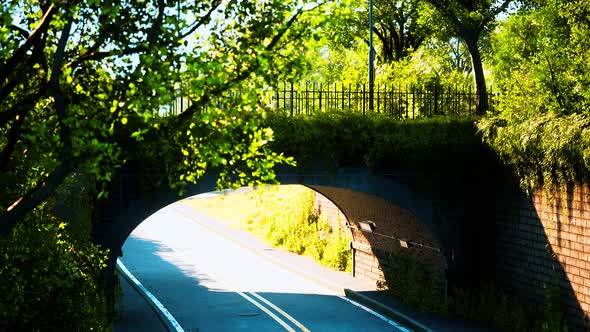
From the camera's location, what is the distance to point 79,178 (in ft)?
51.0

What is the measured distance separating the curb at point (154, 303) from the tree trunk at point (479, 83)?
28.7ft

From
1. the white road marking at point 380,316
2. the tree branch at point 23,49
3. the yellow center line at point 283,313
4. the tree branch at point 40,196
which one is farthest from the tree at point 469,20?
the tree branch at point 40,196

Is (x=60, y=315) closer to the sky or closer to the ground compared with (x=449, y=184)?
closer to the ground

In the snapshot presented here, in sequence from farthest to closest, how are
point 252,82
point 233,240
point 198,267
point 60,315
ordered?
point 233,240 → point 198,267 → point 60,315 → point 252,82

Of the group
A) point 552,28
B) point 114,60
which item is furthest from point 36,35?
point 552,28

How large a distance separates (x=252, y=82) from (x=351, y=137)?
970 centimetres

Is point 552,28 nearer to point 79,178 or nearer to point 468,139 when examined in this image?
point 468,139

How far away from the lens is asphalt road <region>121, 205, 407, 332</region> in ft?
Answer: 64.6

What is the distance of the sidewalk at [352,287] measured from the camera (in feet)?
61.9

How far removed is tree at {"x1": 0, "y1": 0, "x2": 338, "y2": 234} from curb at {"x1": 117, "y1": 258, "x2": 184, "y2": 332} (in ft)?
29.3

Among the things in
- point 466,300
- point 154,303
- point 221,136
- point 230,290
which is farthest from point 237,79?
point 230,290

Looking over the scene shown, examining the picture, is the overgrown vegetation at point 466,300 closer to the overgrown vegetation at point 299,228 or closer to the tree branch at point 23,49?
the overgrown vegetation at point 299,228

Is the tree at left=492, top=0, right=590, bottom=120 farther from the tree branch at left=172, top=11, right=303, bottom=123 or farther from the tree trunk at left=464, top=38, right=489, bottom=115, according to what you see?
the tree branch at left=172, top=11, right=303, bottom=123

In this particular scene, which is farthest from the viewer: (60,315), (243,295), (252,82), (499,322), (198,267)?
(198,267)
